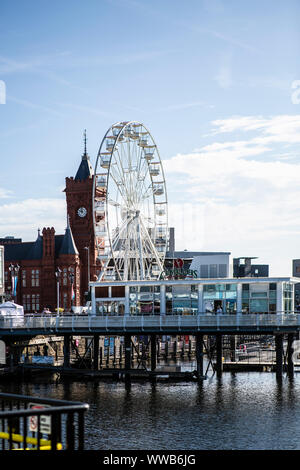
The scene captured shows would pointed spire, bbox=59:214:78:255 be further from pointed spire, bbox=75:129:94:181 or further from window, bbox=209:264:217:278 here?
window, bbox=209:264:217:278

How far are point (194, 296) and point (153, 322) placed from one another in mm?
5422

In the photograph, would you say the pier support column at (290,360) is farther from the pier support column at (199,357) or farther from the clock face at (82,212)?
the clock face at (82,212)

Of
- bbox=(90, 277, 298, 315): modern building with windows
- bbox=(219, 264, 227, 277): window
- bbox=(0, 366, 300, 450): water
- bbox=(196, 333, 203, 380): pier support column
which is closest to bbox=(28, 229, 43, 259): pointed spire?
bbox=(219, 264, 227, 277): window

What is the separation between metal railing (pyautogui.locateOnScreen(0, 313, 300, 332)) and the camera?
57.9 metres

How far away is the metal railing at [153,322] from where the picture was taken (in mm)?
57906

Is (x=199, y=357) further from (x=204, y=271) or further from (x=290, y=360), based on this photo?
(x=204, y=271)

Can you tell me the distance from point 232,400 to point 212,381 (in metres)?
12.0

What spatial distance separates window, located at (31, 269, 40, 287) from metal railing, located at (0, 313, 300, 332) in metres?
78.5

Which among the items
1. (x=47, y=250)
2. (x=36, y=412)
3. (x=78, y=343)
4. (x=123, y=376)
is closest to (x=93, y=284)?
(x=123, y=376)

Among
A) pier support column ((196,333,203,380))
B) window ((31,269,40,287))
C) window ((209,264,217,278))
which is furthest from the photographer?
window ((31,269,40,287))

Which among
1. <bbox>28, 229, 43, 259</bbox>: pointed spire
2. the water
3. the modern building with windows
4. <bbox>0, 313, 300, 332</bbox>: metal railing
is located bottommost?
the water

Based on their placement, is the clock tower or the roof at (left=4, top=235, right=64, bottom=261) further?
the roof at (left=4, top=235, right=64, bottom=261)

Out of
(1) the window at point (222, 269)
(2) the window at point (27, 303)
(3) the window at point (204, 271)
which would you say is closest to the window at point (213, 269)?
(3) the window at point (204, 271)

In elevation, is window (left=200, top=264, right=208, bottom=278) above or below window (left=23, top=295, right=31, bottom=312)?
above
